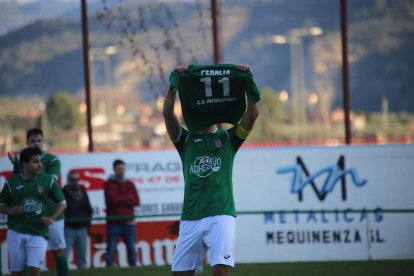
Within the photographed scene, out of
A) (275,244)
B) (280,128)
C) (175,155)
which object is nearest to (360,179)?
(275,244)

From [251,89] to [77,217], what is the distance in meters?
8.11

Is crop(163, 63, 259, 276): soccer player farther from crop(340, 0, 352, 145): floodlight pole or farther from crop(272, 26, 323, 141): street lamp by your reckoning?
crop(272, 26, 323, 141): street lamp

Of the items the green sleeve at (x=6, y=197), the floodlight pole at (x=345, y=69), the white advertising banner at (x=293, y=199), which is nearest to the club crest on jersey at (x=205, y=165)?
the green sleeve at (x=6, y=197)

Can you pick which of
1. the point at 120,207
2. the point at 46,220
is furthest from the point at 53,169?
the point at 120,207

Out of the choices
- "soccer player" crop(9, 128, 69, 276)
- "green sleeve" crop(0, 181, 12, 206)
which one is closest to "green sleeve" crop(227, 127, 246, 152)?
"green sleeve" crop(0, 181, 12, 206)

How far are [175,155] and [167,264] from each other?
189 centimetres

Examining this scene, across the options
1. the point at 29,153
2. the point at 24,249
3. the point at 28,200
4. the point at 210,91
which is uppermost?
the point at 210,91

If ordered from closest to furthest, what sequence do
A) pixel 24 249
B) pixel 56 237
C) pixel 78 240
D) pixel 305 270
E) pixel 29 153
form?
1. pixel 29 153
2. pixel 24 249
3. pixel 56 237
4. pixel 305 270
5. pixel 78 240

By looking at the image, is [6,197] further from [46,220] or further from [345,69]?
[345,69]

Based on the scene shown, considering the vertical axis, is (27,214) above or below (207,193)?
below

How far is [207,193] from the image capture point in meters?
8.91

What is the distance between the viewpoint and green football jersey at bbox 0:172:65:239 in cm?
1154

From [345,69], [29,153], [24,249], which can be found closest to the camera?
[29,153]

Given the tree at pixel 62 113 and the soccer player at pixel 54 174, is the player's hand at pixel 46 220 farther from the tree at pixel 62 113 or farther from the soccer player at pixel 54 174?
the tree at pixel 62 113
